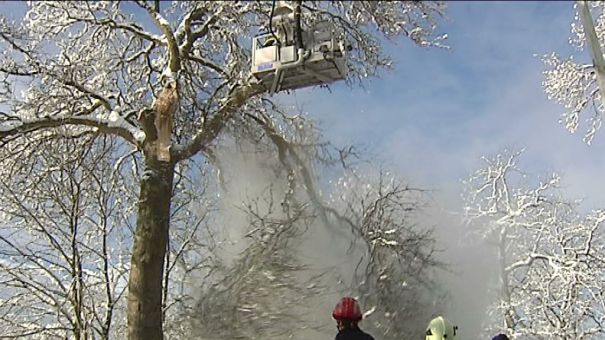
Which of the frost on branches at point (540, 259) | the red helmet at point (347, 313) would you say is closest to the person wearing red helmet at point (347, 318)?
the red helmet at point (347, 313)

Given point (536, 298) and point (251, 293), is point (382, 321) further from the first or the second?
point (536, 298)

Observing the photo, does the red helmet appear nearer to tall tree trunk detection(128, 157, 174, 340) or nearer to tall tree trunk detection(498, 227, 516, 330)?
tall tree trunk detection(128, 157, 174, 340)

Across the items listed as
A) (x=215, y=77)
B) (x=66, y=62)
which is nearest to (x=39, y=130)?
(x=66, y=62)

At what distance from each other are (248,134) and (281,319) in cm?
358

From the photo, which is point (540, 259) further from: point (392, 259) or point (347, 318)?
point (347, 318)

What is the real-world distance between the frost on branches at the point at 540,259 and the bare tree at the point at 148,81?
29.8ft

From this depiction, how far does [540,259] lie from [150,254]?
1432 cm

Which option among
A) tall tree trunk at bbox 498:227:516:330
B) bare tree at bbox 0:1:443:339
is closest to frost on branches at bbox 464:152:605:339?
tall tree trunk at bbox 498:227:516:330

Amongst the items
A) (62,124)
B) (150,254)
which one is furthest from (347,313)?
(62,124)

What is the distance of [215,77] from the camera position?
39.0 ft

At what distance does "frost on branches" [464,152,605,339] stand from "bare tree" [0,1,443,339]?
9.09m

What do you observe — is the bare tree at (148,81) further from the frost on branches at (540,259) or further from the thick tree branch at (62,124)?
the frost on branches at (540,259)

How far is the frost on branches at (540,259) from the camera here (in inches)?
672

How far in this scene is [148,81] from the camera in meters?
11.8
